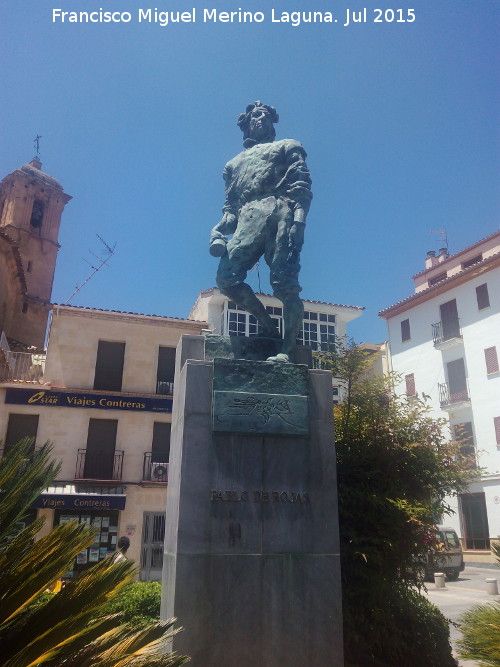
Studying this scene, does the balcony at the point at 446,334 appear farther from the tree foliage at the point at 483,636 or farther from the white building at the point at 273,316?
the tree foliage at the point at 483,636

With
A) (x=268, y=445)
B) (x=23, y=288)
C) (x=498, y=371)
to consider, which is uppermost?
(x=23, y=288)

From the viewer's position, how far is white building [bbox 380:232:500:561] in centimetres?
2714

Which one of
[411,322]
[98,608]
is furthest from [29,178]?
[98,608]

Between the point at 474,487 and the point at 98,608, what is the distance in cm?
2855

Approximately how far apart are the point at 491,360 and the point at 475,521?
7.85 m

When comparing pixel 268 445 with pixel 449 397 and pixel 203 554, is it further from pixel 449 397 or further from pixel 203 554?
pixel 449 397

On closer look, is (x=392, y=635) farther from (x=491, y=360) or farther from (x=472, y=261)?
(x=472, y=261)

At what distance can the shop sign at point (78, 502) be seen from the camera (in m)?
20.4

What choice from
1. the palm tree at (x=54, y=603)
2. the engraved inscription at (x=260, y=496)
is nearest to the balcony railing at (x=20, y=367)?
the engraved inscription at (x=260, y=496)

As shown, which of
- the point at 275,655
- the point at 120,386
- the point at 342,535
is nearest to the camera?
the point at 275,655

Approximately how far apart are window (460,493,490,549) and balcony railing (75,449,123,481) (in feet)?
53.8

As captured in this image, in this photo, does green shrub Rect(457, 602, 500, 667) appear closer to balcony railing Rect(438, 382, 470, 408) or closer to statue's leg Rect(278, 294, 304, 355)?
statue's leg Rect(278, 294, 304, 355)

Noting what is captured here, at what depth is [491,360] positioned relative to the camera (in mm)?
28562

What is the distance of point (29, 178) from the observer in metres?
42.4
